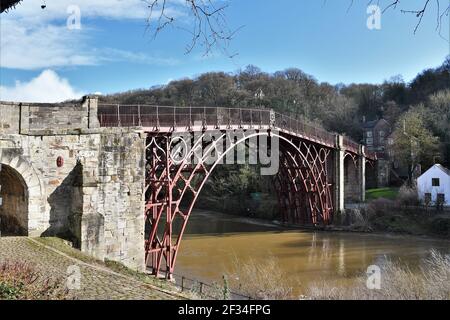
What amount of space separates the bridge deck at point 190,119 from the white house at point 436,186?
29.7 ft

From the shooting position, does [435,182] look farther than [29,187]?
Yes

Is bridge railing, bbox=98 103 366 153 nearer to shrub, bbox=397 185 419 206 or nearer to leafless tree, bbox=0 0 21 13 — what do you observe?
shrub, bbox=397 185 419 206

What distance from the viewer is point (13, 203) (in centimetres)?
1280

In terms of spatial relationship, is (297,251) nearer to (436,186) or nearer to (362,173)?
(436,186)

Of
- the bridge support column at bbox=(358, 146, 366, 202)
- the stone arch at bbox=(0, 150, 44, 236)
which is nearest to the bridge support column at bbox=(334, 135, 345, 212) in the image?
the bridge support column at bbox=(358, 146, 366, 202)

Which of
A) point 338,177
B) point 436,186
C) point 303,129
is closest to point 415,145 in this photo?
point 436,186

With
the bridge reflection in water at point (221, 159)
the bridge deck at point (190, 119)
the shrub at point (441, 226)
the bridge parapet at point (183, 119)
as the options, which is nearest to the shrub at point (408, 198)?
the shrub at point (441, 226)

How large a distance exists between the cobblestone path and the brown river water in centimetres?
938

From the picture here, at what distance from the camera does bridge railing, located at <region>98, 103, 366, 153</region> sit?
1591cm

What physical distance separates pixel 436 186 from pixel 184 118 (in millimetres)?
23424

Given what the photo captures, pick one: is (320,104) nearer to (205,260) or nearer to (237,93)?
(237,93)

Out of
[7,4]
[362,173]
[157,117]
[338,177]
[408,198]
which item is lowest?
[408,198]

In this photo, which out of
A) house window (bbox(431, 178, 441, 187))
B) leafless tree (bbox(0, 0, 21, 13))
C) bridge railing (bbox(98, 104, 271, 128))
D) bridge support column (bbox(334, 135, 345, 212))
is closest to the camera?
leafless tree (bbox(0, 0, 21, 13))
